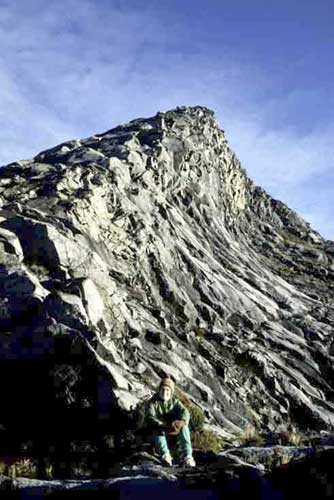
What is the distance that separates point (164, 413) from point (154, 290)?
24080mm

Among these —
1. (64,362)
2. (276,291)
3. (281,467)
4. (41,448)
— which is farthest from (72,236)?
(276,291)

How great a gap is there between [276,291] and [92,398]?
37.5 meters

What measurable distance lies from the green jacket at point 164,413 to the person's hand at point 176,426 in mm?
163

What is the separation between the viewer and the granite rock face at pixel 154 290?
2364cm

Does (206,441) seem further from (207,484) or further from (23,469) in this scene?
(207,484)

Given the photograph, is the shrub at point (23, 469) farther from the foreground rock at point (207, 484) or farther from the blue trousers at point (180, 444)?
the blue trousers at point (180, 444)

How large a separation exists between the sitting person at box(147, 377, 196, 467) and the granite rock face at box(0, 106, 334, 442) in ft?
16.4

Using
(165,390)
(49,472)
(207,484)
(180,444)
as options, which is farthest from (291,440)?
(49,472)

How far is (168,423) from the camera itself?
1474cm

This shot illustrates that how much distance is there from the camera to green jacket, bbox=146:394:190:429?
14.5m

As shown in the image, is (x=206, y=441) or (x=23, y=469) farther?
(x=206, y=441)

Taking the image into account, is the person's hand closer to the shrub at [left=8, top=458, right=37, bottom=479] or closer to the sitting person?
the sitting person

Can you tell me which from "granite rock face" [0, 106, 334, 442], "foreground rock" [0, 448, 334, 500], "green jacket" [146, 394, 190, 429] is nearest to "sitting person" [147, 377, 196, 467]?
"green jacket" [146, 394, 190, 429]

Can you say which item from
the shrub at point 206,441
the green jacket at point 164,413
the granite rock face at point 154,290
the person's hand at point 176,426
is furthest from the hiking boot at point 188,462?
the granite rock face at point 154,290
